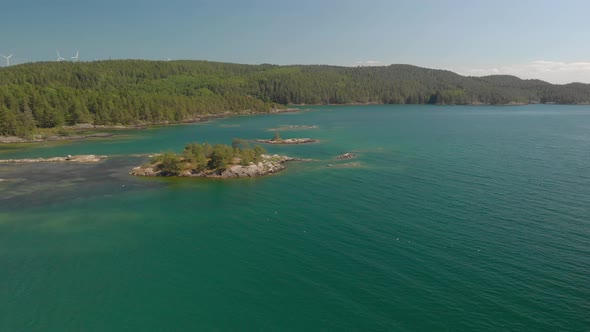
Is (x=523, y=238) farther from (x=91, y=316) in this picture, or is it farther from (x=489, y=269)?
(x=91, y=316)

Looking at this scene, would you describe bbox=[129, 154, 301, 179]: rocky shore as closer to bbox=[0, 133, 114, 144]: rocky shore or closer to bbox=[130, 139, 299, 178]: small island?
bbox=[130, 139, 299, 178]: small island

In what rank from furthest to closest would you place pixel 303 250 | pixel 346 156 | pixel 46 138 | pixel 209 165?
pixel 46 138
pixel 346 156
pixel 209 165
pixel 303 250

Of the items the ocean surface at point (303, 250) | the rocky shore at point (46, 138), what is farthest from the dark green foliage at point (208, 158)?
the rocky shore at point (46, 138)

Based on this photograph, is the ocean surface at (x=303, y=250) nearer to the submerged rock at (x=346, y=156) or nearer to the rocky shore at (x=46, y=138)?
the submerged rock at (x=346, y=156)

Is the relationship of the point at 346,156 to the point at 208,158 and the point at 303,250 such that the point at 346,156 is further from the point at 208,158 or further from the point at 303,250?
the point at 303,250

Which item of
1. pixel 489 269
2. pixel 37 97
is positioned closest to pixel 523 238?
pixel 489 269

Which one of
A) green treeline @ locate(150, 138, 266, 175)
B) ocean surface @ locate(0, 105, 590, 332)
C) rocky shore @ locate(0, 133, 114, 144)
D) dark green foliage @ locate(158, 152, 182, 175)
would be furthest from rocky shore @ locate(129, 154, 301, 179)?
rocky shore @ locate(0, 133, 114, 144)

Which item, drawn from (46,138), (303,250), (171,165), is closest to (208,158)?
(171,165)

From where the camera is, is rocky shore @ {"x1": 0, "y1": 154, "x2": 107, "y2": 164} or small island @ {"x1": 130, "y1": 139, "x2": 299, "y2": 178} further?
rocky shore @ {"x1": 0, "y1": 154, "x2": 107, "y2": 164}
